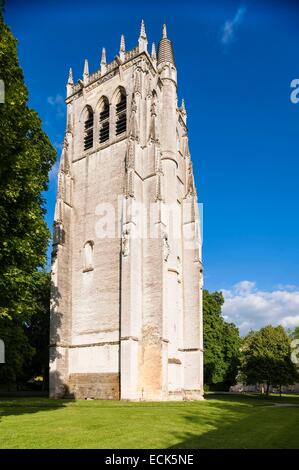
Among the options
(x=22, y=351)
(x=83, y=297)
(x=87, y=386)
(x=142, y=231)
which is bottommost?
(x=87, y=386)

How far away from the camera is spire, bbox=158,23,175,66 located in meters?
38.9

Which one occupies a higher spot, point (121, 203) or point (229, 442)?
point (121, 203)

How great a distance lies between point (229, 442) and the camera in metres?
10.4

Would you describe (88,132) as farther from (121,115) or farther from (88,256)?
(88,256)

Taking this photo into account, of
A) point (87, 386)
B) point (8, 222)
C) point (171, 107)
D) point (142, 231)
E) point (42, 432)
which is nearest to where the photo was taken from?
point (42, 432)

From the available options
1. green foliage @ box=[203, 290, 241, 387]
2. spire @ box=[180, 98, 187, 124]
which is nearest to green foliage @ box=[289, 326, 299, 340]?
green foliage @ box=[203, 290, 241, 387]

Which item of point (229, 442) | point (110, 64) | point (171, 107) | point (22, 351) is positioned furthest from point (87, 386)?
point (110, 64)

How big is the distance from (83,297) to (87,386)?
616 cm

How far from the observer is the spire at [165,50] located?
1532 inches

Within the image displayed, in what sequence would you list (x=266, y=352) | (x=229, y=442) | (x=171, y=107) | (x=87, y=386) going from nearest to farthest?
(x=229, y=442) < (x=87, y=386) < (x=171, y=107) < (x=266, y=352)

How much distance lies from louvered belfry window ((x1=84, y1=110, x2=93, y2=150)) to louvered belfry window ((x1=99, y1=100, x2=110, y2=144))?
1.14m

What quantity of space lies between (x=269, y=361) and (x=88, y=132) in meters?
28.1

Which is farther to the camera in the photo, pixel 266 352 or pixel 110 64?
pixel 266 352

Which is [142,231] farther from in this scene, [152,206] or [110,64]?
[110,64]
